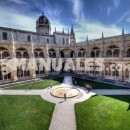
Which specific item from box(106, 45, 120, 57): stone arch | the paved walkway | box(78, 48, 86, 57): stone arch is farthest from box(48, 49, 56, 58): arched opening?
the paved walkway

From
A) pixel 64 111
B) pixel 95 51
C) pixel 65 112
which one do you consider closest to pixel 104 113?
pixel 65 112

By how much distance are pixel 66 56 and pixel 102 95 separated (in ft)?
75.9

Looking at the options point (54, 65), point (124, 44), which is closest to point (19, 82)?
point (54, 65)

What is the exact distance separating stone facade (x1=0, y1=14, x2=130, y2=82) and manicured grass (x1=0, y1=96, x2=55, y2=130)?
435 inches

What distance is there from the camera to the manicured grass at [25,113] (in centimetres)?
1149

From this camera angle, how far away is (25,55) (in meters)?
31.0

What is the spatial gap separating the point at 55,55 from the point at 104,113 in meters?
26.7

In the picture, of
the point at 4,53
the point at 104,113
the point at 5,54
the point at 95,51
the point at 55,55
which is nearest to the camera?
the point at 104,113

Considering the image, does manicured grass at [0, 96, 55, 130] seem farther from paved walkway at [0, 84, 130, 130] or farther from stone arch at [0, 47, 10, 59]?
stone arch at [0, 47, 10, 59]

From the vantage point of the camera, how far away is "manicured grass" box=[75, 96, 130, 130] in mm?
11277

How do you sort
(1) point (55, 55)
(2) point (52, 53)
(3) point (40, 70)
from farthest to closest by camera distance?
(1) point (55, 55) < (2) point (52, 53) < (3) point (40, 70)

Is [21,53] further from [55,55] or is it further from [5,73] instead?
[55,55]

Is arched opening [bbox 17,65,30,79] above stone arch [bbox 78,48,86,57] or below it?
below

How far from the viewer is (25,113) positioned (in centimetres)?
1366
